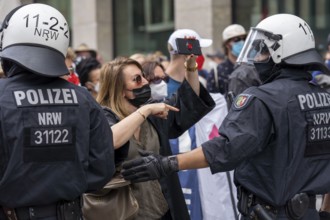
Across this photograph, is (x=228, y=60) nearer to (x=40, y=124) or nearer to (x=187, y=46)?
(x=187, y=46)

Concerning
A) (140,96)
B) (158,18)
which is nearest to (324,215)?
(140,96)

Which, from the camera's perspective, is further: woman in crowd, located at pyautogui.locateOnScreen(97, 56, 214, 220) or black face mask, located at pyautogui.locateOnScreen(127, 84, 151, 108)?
black face mask, located at pyautogui.locateOnScreen(127, 84, 151, 108)

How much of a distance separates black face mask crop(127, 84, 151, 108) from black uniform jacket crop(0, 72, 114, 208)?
1.01m

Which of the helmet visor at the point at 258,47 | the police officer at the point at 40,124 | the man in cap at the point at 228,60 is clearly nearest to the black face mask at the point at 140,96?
the helmet visor at the point at 258,47

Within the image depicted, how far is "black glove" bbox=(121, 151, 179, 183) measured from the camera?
350 centimetres

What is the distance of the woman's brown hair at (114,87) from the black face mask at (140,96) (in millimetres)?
80

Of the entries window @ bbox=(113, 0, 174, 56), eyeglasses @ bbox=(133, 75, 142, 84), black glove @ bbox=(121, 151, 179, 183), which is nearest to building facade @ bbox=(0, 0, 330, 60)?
window @ bbox=(113, 0, 174, 56)

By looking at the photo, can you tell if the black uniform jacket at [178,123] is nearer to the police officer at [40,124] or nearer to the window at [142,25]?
the police officer at [40,124]

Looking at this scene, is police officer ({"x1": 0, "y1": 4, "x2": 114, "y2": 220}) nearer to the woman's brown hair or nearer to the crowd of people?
the crowd of people

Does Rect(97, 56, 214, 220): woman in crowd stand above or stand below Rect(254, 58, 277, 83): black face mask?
below

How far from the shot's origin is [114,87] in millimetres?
4266

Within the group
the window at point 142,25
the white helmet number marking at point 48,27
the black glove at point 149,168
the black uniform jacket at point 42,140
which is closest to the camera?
the black uniform jacket at point 42,140

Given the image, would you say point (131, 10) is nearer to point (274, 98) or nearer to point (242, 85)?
point (242, 85)

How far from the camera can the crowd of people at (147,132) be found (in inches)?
121
